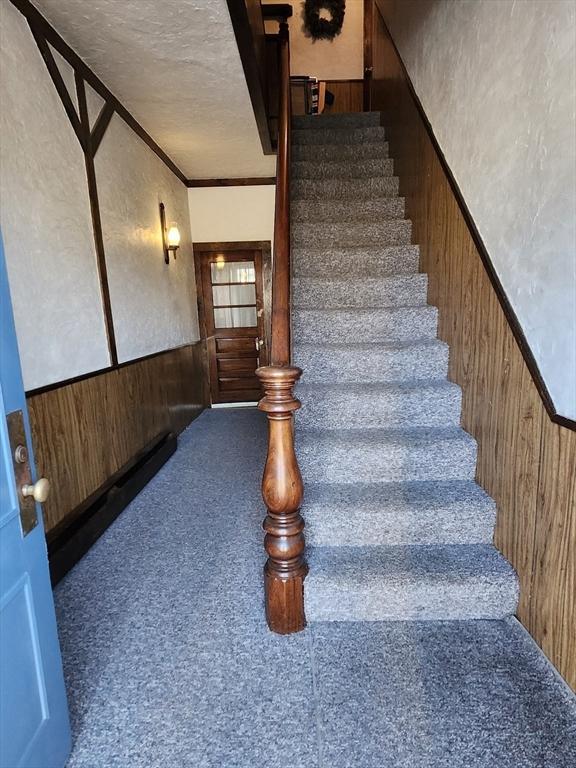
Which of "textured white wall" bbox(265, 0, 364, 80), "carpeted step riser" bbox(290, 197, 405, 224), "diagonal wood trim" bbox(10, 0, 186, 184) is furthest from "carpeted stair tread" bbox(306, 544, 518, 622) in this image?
"textured white wall" bbox(265, 0, 364, 80)

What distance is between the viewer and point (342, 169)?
3.34m

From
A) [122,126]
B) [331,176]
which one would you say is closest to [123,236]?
[122,126]

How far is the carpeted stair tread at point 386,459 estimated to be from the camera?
76.2 inches

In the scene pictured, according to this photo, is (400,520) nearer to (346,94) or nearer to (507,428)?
(507,428)

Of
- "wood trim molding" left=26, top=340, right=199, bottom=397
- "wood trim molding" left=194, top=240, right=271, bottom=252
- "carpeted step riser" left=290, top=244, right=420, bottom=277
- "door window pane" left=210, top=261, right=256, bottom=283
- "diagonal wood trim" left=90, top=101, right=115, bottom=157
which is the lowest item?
"wood trim molding" left=26, top=340, right=199, bottom=397

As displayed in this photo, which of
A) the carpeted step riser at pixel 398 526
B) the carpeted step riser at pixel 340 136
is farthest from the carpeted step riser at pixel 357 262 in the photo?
the carpeted step riser at pixel 398 526

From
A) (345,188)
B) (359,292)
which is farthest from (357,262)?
(345,188)

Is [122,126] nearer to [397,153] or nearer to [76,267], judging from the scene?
[76,267]

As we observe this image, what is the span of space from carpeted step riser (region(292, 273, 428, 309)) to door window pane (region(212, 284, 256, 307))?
262 centimetres

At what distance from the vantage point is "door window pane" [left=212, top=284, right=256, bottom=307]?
523cm

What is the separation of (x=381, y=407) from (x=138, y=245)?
2.39 metres

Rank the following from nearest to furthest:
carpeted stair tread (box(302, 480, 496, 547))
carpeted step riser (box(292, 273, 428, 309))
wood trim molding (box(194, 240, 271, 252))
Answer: carpeted stair tread (box(302, 480, 496, 547)) → carpeted step riser (box(292, 273, 428, 309)) → wood trim molding (box(194, 240, 271, 252))

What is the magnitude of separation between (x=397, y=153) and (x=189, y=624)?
10.8 feet

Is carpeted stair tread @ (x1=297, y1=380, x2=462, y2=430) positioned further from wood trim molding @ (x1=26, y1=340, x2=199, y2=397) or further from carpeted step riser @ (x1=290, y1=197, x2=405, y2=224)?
carpeted step riser @ (x1=290, y1=197, x2=405, y2=224)
